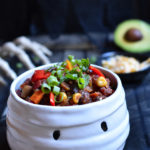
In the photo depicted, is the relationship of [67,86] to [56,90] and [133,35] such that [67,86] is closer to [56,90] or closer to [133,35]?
[56,90]

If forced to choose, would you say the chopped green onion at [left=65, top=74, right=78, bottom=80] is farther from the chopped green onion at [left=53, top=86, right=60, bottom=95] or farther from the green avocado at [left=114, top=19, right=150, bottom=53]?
the green avocado at [left=114, top=19, right=150, bottom=53]

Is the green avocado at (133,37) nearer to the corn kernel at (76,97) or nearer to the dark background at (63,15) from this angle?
the dark background at (63,15)

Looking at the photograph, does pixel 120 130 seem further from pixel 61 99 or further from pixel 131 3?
pixel 131 3

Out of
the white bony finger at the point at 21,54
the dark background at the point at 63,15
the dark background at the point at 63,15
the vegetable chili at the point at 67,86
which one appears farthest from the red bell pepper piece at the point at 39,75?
the dark background at the point at 63,15

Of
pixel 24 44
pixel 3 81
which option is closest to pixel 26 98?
pixel 3 81

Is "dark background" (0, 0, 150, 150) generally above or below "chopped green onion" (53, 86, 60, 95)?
below

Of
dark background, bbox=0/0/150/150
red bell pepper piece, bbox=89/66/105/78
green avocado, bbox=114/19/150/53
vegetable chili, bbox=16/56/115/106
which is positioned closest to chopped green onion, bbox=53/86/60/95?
vegetable chili, bbox=16/56/115/106
